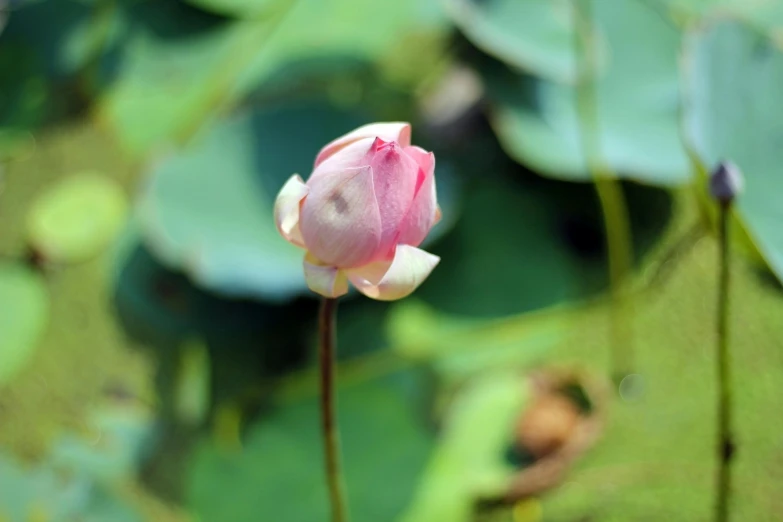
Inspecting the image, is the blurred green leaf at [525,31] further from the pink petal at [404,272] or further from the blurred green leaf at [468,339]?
the pink petal at [404,272]

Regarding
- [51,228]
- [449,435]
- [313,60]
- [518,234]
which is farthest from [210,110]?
[449,435]

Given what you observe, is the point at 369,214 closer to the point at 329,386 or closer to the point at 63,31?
the point at 329,386

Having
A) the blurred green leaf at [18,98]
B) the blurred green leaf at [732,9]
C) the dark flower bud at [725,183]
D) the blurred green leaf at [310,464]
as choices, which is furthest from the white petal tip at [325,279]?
the blurred green leaf at [18,98]

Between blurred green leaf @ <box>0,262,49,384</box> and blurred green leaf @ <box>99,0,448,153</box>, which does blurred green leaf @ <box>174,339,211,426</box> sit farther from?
blurred green leaf @ <box>99,0,448,153</box>

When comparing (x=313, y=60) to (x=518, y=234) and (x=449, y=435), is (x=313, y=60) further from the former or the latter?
(x=449, y=435)

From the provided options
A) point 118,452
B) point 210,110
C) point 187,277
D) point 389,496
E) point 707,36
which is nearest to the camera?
point 707,36

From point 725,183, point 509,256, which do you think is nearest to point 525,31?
point 509,256

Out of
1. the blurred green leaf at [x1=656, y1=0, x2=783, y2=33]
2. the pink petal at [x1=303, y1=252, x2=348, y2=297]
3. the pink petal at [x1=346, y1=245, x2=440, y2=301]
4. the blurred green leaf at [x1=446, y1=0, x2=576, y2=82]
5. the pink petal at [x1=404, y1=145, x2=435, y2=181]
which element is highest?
the pink petal at [x1=404, y1=145, x2=435, y2=181]

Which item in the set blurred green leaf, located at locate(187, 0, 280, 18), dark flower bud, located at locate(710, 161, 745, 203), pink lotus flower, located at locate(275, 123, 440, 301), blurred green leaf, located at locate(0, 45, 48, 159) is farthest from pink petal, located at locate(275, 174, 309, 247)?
blurred green leaf, located at locate(0, 45, 48, 159)
